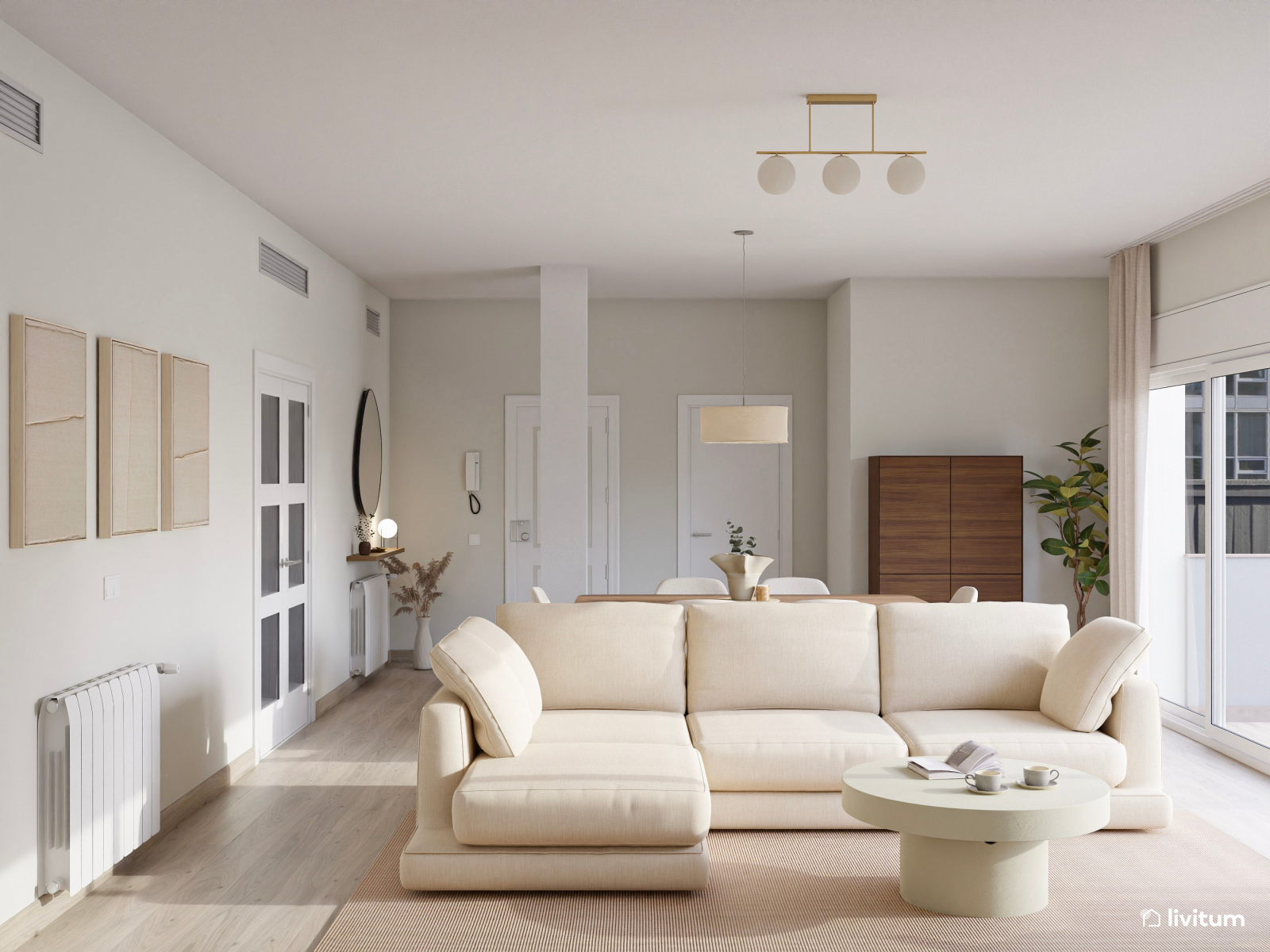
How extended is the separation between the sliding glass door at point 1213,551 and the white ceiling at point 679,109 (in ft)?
3.34

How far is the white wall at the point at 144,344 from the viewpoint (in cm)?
293

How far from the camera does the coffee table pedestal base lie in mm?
2914

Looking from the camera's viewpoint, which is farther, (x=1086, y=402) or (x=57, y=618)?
(x=1086, y=402)

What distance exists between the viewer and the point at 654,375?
A: 7.48m

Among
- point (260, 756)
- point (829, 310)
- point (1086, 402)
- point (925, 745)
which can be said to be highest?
point (829, 310)

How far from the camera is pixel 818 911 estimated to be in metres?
2.99

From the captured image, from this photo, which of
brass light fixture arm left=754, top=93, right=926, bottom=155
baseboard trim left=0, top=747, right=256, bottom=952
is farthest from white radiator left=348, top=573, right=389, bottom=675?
brass light fixture arm left=754, top=93, right=926, bottom=155

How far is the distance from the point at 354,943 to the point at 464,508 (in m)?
4.84

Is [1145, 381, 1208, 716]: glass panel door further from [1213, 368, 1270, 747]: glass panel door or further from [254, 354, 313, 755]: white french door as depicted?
[254, 354, 313, 755]: white french door

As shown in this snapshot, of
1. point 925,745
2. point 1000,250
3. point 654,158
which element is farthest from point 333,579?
point 1000,250

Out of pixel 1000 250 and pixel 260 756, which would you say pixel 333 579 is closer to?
pixel 260 756

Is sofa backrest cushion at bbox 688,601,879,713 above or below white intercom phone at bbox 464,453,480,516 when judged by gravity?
below

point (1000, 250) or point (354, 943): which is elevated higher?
point (1000, 250)

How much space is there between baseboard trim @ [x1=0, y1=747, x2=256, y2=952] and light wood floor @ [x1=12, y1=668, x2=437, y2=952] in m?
0.03
